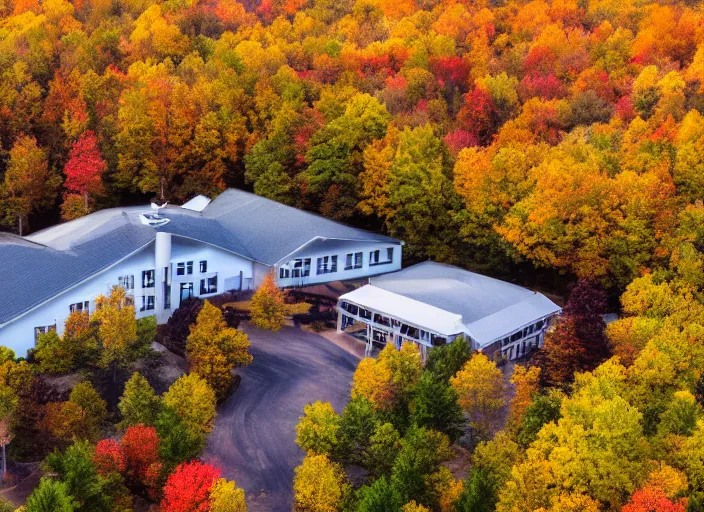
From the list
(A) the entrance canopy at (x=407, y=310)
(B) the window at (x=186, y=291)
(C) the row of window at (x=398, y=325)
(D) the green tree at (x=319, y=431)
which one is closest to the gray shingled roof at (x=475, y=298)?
(A) the entrance canopy at (x=407, y=310)

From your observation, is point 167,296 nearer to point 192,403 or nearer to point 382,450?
point 192,403

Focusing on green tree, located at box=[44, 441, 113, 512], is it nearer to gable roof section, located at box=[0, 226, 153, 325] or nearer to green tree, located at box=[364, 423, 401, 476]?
green tree, located at box=[364, 423, 401, 476]

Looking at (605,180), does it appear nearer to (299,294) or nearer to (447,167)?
(447,167)

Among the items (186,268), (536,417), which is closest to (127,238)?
(186,268)

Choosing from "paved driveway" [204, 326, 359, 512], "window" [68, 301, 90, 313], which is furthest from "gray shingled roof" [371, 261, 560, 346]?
"window" [68, 301, 90, 313]

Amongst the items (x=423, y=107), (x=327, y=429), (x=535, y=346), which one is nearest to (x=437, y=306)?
(x=535, y=346)

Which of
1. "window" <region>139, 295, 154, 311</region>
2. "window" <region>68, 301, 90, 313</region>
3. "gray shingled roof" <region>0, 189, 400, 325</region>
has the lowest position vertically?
"window" <region>139, 295, 154, 311</region>
